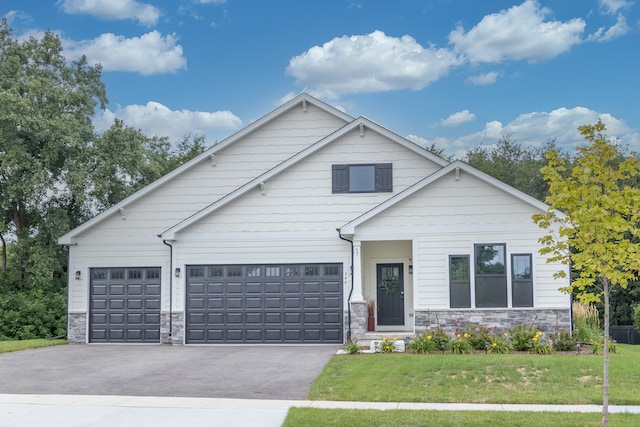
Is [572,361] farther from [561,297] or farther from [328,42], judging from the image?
[328,42]

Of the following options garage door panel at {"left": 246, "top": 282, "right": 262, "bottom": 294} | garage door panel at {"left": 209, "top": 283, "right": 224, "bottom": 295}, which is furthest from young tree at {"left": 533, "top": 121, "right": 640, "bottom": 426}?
garage door panel at {"left": 209, "top": 283, "right": 224, "bottom": 295}

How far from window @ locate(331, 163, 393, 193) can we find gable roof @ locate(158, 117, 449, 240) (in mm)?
823

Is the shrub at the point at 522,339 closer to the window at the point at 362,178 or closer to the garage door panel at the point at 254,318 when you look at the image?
the window at the point at 362,178

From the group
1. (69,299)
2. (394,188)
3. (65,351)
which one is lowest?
(65,351)

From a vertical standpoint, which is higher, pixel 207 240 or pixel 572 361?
pixel 207 240

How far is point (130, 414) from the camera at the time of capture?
997 centimetres

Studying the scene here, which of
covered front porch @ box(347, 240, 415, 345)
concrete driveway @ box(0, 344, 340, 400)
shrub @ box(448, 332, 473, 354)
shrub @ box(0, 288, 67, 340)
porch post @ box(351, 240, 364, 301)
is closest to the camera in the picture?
concrete driveway @ box(0, 344, 340, 400)

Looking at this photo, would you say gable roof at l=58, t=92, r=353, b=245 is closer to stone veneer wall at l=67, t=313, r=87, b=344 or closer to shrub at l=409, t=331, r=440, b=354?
stone veneer wall at l=67, t=313, r=87, b=344

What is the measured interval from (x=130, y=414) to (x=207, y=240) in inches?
400

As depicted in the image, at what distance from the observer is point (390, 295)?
20.2 metres

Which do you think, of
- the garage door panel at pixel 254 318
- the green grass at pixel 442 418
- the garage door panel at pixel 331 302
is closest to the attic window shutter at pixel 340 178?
the garage door panel at pixel 331 302

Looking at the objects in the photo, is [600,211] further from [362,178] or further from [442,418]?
[362,178]

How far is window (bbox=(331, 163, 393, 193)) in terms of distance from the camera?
65.1ft

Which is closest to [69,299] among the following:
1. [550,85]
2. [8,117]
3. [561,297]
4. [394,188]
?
[8,117]
